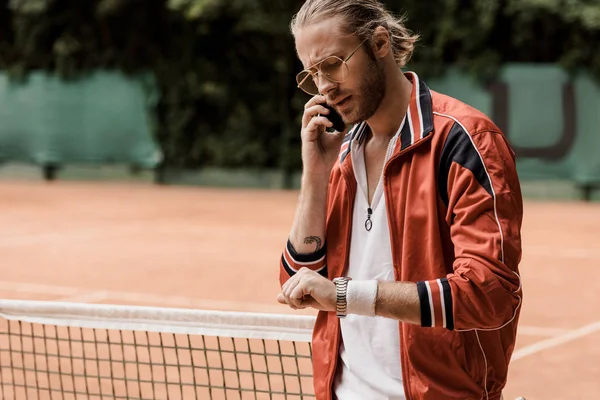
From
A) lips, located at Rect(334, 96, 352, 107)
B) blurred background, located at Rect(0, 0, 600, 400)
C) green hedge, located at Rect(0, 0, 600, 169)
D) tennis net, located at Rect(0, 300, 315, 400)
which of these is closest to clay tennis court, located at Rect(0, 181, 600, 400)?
blurred background, located at Rect(0, 0, 600, 400)

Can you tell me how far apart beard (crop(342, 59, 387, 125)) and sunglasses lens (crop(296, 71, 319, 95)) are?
16cm

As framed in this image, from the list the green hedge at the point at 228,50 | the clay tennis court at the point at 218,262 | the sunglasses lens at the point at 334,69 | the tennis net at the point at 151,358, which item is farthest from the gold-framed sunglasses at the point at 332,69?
the green hedge at the point at 228,50

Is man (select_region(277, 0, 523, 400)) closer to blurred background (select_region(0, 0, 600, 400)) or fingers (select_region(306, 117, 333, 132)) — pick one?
fingers (select_region(306, 117, 333, 132))

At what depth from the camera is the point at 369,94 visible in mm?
1968

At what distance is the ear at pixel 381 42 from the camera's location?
1940 mm

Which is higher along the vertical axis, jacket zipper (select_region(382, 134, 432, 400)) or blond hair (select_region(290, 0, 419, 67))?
blond hair (select_region(290, 0, 419, 67))

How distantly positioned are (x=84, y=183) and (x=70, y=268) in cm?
1279

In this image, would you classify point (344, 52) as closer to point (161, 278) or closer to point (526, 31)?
point (161, 278)

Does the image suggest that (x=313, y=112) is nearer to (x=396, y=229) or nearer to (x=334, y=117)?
(x=334, y=117)

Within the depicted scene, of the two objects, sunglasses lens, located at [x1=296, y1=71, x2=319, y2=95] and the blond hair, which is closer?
the blond hair

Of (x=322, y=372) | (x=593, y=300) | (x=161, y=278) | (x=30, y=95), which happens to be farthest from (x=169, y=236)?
(x=30, y=95)

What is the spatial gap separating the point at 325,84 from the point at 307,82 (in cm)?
22

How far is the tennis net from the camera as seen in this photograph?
2.95 meters

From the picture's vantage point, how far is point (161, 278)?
8.58 metres
